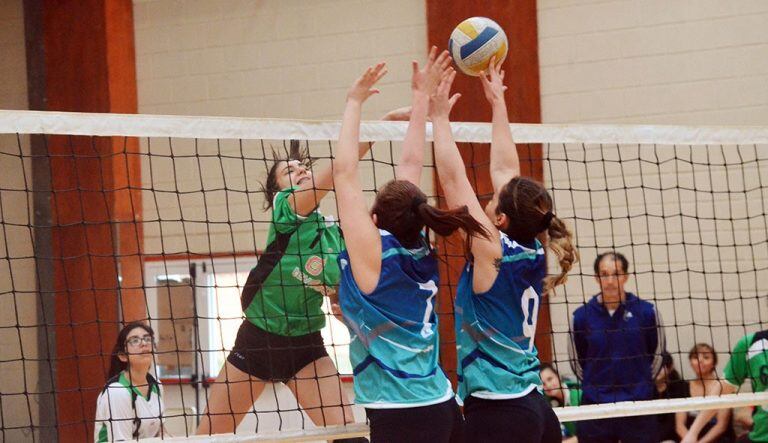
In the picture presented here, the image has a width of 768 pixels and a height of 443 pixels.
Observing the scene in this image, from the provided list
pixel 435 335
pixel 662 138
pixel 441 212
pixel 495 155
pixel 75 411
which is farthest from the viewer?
pixel 75 411

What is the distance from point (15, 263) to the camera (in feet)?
31.0

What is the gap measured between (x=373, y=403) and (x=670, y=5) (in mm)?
5568

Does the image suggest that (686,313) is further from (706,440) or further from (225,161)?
(225,161)

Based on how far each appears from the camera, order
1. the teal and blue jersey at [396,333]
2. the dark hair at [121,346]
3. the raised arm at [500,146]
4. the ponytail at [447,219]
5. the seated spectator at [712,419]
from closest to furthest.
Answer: the ponytail at [447,219] < the teal and blue jersey at [396,333] < the raised arm at [500,146] < the dark hair at [121,346] < the seated spectator at [712,419]

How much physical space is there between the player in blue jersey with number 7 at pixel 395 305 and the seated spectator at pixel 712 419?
381 centimetres

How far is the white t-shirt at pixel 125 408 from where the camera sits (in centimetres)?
524

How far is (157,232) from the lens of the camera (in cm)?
906

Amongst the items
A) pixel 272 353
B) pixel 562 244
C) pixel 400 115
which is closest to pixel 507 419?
pixel 562 244

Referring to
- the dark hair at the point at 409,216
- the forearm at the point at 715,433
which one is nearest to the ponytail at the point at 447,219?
the dark hair at the point at 409,216

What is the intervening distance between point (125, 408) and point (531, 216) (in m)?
2.76

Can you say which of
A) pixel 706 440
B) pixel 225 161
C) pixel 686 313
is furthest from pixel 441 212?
pixel 225 161

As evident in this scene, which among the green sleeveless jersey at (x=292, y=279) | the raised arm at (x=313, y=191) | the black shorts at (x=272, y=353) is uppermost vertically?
the raised arm at (x=313, y=191)

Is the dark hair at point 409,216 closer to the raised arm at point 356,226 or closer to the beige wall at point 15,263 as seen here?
the raised arm at point 356,226

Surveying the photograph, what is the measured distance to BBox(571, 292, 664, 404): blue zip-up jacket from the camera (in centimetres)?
609
